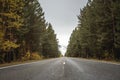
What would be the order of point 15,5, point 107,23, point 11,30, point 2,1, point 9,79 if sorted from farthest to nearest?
point 107,23 → point 11,30 → point 15,5 → point 2,1 → point 9,79

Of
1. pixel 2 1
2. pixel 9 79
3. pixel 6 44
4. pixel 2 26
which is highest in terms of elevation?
pixel 2 1

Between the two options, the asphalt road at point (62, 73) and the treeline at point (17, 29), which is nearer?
the asphalt road at point (62, 73)

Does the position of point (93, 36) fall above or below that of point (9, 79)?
above

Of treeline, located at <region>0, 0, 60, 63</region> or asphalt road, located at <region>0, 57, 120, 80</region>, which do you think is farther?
treeline, located at <region>0, 0, 60, 63</region>

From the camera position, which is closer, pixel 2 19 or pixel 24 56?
pixel 2 19

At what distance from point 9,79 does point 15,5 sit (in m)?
21.4

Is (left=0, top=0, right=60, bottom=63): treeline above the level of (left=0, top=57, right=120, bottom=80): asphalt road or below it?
above

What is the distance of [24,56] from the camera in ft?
140

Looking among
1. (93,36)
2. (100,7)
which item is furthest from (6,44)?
(93,36)

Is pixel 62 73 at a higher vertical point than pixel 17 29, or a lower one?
lower

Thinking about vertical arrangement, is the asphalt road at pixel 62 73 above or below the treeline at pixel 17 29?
below

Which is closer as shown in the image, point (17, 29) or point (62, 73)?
point (62, 73)

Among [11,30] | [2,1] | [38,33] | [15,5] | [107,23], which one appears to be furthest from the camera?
[38,33]

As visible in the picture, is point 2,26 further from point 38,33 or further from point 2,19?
point 38,33
